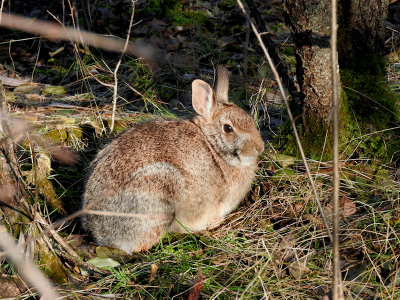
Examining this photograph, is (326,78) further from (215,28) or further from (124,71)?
(215,28)

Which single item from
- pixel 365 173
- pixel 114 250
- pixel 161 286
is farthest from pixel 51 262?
pixel 365 173

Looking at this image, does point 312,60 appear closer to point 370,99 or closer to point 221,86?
point 370,99

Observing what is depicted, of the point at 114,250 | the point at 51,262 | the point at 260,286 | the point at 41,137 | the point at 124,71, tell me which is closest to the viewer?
the point at 260,286

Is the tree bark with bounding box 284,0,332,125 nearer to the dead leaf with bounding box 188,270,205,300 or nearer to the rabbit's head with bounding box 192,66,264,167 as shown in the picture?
the rabbit's head with bounding box 192,66,264,167

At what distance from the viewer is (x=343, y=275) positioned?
138 inches

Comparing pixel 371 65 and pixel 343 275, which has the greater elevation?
pixel 371 65

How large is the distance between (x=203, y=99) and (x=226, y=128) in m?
0.37

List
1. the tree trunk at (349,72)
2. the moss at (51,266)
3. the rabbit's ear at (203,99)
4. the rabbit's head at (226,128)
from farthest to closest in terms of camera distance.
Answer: the rabbit's ear at (203,99) → the rabbit's head at (226,128) → the tree trunk at (349,72) → the moss at (51,266)

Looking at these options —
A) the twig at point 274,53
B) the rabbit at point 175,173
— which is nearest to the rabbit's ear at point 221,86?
the rabbit at point 175,173

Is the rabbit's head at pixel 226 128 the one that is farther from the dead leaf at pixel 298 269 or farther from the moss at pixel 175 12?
the moss at pixel 175 12

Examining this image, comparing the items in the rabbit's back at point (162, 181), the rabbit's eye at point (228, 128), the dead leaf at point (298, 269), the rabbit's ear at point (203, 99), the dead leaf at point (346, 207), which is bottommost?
the dead leaf at point (298, 269)

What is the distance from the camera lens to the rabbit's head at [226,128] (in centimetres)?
451

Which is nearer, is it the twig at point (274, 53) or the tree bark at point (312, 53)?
the tree bark at point (312, 53)

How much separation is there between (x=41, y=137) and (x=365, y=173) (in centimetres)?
337
